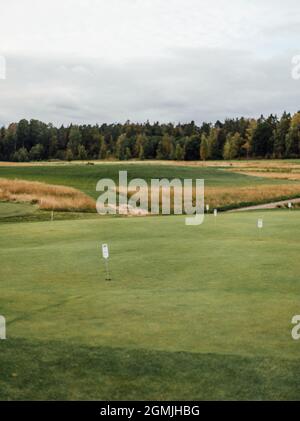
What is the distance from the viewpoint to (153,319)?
9852 mm

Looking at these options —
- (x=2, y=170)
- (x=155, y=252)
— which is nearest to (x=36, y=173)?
(x=2, y=170)

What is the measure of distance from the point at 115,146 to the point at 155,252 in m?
154

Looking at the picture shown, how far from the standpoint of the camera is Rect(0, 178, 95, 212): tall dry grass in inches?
1686

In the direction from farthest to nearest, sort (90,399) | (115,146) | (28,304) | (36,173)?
(115,146) < (36,173) < (28,304) < (90,399)

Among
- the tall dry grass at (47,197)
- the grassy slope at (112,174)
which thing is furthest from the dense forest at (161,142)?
the tall dry grass at (47,197)

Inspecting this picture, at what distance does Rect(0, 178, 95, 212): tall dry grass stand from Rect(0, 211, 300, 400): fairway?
23.6 m


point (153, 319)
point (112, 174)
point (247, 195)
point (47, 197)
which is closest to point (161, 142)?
point (112, 174)

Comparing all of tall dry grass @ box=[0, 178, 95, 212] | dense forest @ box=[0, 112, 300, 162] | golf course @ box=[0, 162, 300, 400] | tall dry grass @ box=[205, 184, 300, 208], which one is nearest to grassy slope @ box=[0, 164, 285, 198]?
tall dry grass @ box=[205, 184, 300, 208]

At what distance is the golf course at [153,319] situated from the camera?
22.7 feet

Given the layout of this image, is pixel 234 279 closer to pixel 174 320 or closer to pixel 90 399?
pixel 174 320

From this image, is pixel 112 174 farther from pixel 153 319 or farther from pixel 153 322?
pixel 153 322

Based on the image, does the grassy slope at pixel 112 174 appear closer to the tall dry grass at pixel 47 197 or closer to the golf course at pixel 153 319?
the tall dry grass at pixel 47 197

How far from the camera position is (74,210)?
4281cm

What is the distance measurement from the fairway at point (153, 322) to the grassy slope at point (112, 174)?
165 ft
